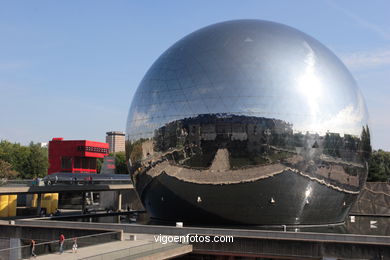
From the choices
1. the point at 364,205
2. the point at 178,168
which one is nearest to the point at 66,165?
the point at 364,205

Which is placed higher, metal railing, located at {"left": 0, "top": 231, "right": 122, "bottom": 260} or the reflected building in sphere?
the reflected building in sphere

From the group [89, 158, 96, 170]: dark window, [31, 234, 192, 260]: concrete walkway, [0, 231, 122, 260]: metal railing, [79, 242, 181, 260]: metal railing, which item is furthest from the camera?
[89, 158, 96, 170]: dark window

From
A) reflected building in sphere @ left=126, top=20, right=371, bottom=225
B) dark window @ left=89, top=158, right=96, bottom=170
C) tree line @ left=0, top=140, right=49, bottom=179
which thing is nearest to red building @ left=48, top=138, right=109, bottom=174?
dark window @ left=89, top=158, right=96, bottom=170

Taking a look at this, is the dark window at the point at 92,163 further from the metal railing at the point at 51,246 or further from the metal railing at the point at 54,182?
the metal railing at the point at 51,246

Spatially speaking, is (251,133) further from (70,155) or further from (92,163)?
(92,163)

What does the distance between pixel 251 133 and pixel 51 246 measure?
963cm

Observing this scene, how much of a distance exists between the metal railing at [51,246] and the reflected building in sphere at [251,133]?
188 inches

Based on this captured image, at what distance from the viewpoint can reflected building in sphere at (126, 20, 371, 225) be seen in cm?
1998

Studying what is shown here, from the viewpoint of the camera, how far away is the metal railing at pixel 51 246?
14152 mm

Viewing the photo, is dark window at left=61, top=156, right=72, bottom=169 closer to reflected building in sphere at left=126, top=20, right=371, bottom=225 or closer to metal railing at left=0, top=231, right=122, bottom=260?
reflected building in sphere at left=126, top=20, right=371, bottom=225

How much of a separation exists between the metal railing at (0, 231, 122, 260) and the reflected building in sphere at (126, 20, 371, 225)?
4.76m

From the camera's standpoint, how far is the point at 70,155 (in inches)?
3076

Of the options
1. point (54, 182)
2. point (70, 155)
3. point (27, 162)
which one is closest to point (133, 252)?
point (54, 182)

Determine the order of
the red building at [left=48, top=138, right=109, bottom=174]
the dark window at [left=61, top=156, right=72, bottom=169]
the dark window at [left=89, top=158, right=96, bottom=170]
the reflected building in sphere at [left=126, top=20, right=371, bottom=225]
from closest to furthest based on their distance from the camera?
the reflected building in sphere at [left=126, top=20, right=371, bottom=225]
the red building at [left=48, top=138, right=109, bottom=174]
the dark window at [left=61, top=156, right=72, bottom=169]
the dark window at [left=89, top=158, right=96, bottom=170]
